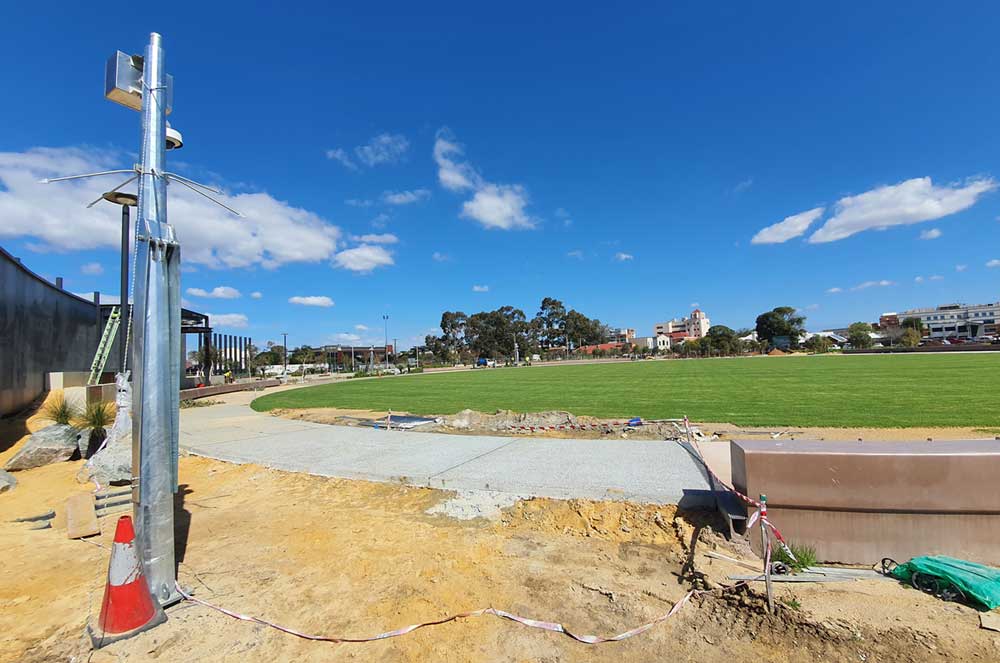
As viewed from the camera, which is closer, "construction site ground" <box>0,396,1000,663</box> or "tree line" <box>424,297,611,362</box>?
"construction site ground" <box>0,396,1000,663</box>

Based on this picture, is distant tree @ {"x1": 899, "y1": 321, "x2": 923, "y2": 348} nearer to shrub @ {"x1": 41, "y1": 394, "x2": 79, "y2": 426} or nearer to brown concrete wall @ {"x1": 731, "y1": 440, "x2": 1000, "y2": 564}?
brown concrete wall @ {"x1": 731, "y1": 440, "x2": 1000, "y2": 564}

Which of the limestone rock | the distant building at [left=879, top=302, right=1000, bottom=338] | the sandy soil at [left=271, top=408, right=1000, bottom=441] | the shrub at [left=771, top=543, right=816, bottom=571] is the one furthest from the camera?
the distant building at [left=879, top=302, right=1000, bottom=338]

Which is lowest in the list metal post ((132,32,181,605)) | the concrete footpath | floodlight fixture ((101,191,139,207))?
the concrete footpath

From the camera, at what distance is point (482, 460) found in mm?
8312

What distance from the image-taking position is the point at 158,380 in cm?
369

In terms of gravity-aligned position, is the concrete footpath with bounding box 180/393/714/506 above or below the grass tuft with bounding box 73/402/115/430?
below

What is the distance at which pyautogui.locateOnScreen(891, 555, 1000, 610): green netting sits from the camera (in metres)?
3.37

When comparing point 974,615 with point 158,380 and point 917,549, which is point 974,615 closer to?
point 917,549

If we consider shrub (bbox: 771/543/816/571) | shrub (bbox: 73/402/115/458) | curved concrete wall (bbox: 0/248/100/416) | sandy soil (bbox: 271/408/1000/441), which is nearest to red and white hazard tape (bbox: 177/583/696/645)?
shrub (bbox: 771/543/816/571)

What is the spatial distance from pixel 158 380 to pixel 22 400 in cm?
1598

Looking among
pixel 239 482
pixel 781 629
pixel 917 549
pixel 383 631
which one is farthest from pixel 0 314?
pixel 917 549

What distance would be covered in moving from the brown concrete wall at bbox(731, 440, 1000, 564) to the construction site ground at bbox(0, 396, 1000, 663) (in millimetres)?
515

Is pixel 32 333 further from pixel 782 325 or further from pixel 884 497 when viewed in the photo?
pixel 782 325

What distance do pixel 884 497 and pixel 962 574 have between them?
0.71m
